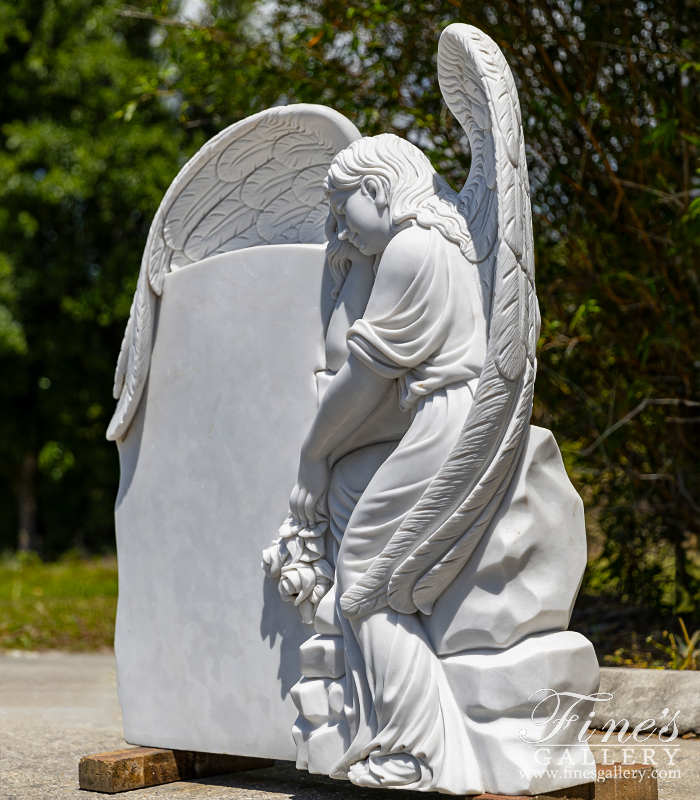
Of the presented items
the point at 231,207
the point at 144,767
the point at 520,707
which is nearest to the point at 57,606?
the point at 144,767

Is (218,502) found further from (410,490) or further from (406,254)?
(406,254)

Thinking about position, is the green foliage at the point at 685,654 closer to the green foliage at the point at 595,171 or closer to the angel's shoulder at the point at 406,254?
the green foliage at the point at 595,171

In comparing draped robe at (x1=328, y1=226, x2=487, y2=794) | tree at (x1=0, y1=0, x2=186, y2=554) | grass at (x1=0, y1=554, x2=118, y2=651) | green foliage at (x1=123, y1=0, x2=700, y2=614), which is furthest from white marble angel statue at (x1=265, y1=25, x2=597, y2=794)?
tree at (x1=0, y1=0, x2=186, y2=554)

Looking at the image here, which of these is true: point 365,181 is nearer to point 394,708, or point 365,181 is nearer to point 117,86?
point 394,708

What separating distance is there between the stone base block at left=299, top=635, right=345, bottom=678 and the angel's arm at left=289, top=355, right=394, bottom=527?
14.1 inches

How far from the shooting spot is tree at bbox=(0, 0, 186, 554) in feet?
34.8

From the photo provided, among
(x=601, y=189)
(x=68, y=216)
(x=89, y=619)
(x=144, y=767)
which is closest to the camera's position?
(x=144, y=767)

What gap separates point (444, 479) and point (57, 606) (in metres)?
6.45

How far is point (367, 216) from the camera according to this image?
2.74m

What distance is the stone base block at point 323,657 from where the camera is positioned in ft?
8.87

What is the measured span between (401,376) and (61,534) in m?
12.5

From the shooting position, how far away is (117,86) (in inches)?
447

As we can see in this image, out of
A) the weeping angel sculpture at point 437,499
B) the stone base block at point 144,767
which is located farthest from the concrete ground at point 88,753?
the weeping angel sculpture at point 437,499

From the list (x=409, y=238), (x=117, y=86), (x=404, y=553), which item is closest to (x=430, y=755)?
(x=404, y=553)
